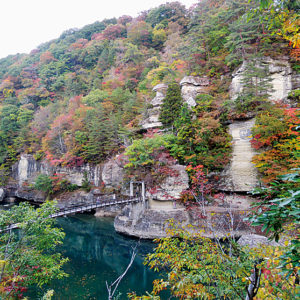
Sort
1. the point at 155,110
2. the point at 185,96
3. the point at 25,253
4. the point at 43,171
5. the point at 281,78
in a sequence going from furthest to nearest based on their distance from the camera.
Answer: the point at 43,171 < the point at 155,110 < the point at 185,96 < the point at 281,78 < the point at 25,253

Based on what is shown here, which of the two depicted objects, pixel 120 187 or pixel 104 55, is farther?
pixel 104 55

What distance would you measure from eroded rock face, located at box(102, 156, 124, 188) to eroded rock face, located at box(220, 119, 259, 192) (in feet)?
30.5

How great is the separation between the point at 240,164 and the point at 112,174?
11551 millimetres

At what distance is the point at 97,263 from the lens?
10719mm

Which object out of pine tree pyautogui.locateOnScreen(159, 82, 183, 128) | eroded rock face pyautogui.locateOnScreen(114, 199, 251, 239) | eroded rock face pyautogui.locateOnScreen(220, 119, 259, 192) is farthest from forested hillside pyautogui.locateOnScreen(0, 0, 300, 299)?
eroded rock face pyautogui.locateOnScreen(114, 199, 251, 239)

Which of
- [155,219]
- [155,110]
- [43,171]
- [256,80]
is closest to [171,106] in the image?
[155,110]

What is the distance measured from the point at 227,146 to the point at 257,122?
8.74ft

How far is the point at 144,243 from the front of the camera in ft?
40.3

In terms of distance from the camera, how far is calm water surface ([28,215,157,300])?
8164 millimetres

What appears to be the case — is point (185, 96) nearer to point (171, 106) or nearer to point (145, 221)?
point (171, 106)

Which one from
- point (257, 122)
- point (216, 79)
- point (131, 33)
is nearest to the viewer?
point (257, 122)

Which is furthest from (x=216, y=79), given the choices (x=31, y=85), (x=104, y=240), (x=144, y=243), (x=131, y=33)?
(x=31, y=85)

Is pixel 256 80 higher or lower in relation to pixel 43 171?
higher

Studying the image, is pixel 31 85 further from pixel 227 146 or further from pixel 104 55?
pixel 227 146
